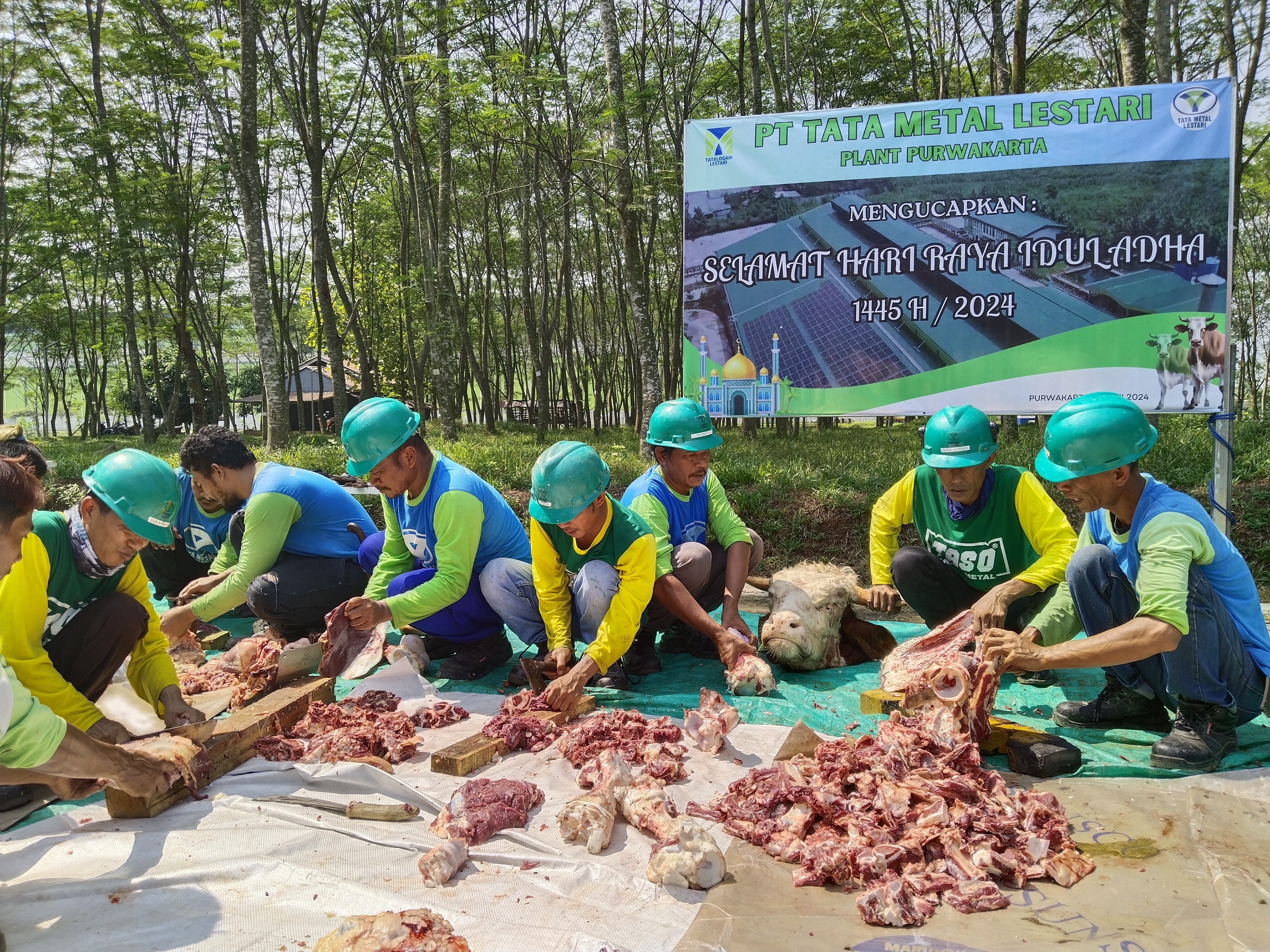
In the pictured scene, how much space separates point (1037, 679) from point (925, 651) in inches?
32.3

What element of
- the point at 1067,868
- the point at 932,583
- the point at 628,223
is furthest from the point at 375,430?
the point at 628,223

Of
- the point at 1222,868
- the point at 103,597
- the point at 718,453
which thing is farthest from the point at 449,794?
the point at 718,453

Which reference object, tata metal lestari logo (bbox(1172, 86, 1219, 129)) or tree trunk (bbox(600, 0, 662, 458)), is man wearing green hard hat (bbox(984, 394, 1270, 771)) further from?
tree trunk (bbox(600, 0, 662, 458))

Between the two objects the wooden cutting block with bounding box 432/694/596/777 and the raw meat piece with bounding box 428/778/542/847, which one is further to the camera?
the wooden cutting block with bounding box 432/694/596/777

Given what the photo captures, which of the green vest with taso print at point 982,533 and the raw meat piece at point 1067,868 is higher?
the green vest with taso print at point 982,533

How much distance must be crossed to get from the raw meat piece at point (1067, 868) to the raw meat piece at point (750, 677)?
159 centimetres

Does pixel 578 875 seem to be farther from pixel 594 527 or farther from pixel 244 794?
pixel 594 527

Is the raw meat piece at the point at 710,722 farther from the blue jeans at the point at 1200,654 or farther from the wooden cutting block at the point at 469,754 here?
the blue jeans at the point at 1200,654

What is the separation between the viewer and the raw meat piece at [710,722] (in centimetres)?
319

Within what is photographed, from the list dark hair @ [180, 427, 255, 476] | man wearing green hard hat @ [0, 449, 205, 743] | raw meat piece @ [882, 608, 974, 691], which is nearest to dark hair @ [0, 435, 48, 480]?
dark hair @ [180, 427, 255, 476]

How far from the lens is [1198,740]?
120 inches

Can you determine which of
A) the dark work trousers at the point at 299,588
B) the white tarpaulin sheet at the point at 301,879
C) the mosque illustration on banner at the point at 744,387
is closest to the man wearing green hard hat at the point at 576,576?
the white tarpaulin sheet at the point at 301,879

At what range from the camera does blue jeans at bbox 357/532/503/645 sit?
412cm

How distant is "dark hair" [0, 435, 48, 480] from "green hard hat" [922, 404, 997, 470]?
418 cm
